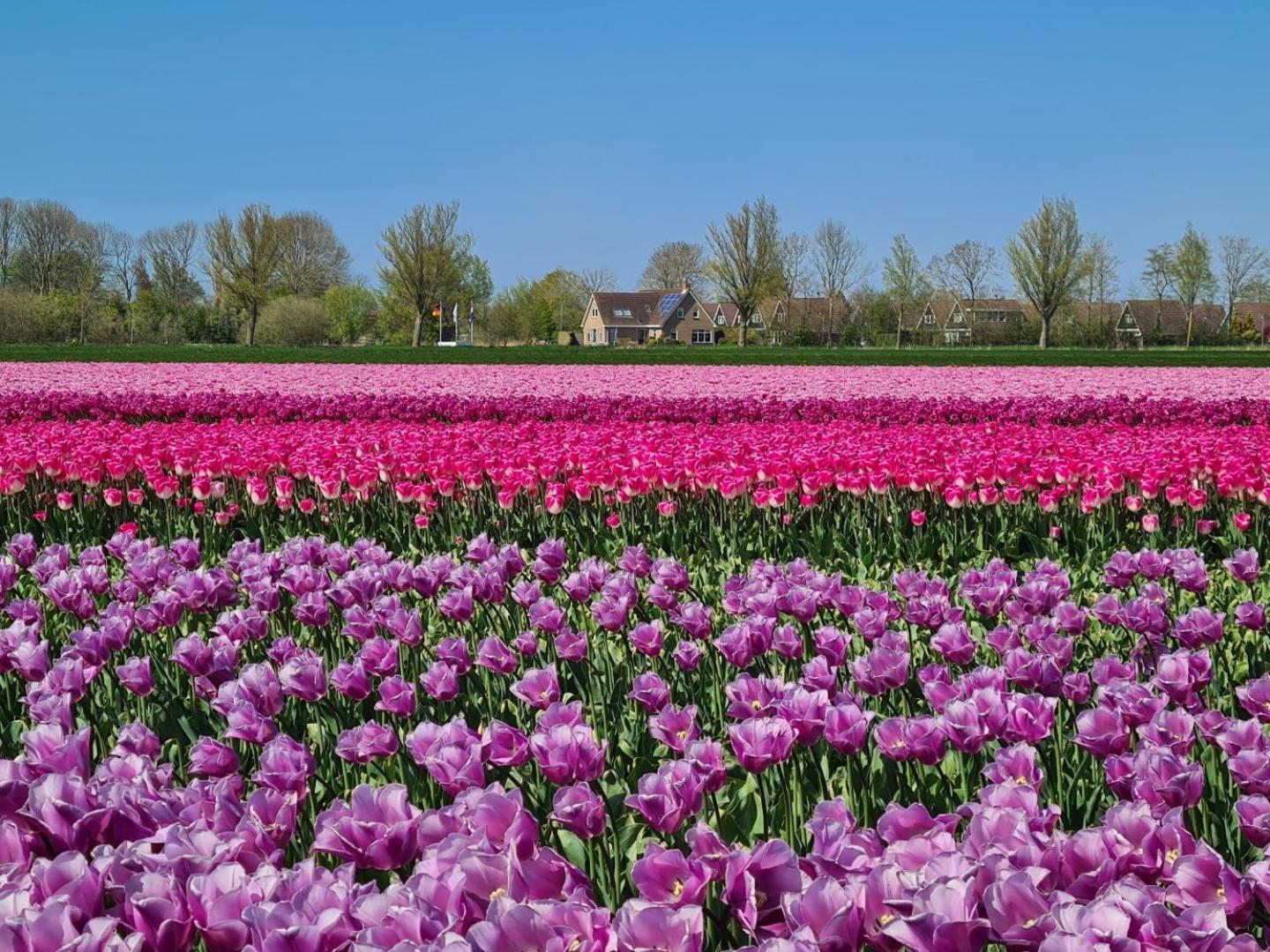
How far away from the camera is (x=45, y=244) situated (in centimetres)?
6700

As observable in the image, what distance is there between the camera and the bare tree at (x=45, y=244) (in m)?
66.2

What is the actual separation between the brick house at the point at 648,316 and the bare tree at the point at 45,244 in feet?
130

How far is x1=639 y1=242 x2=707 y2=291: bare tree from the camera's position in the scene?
9112cm

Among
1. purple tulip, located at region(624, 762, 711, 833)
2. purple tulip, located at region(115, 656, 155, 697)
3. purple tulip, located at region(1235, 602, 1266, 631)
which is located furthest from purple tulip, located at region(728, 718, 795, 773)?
purple tulip, located at region(1235, 602, 1266, 631)

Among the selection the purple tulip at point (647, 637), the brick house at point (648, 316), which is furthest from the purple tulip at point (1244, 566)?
the brick house at point (648, 316)

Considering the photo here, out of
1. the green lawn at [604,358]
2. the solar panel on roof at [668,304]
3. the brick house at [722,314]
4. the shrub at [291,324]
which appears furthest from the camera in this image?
the brick house at [722,314]

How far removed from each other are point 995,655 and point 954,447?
3.43 m

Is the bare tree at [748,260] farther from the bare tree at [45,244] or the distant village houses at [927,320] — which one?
the bare tree at [45,244]

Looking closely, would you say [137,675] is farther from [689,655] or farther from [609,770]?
[689,655]

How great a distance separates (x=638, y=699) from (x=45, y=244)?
73.7 meters

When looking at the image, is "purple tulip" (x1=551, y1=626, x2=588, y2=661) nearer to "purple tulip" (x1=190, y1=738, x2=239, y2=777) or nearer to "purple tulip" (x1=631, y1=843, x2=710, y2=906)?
"purple tulip" (x1=190, y1=738, x2=239, y2=777)

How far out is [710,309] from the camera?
316 feet

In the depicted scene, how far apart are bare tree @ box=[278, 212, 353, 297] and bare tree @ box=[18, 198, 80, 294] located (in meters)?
12.3

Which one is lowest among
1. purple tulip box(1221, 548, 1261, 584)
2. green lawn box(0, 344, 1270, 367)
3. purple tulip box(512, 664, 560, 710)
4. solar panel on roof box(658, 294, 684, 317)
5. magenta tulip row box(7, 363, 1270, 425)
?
purple tulip box(512, 664, 560, 710)
